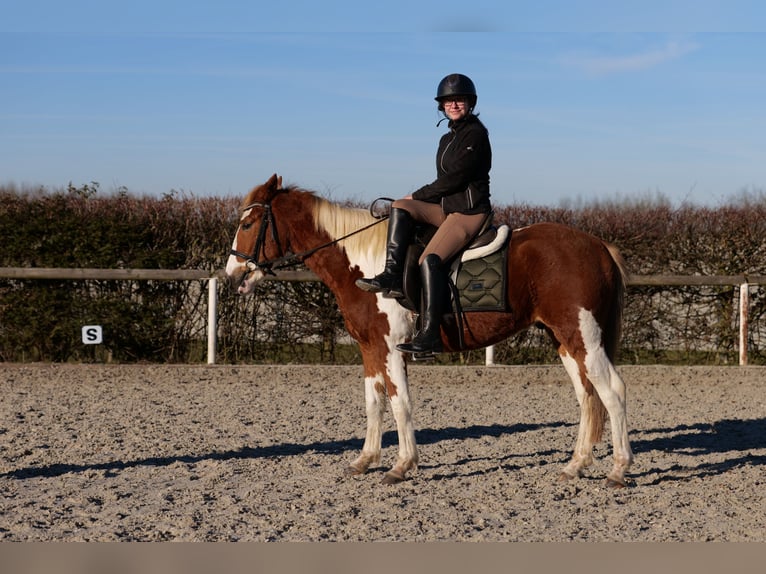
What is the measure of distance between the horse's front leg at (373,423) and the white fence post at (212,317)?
5423 millimetres

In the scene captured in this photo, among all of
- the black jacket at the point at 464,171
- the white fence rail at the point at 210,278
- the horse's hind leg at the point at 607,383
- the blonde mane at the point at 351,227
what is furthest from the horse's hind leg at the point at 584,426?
the white fence rail at the point at 210,278

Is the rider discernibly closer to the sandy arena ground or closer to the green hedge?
the sandy arena ground

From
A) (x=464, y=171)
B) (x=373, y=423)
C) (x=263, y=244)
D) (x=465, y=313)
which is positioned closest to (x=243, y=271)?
(x=263, y=244)

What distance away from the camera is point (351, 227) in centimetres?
657

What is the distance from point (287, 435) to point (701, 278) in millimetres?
6098

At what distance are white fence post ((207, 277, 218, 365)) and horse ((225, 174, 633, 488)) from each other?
5.00 metres

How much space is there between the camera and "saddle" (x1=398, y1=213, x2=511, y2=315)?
617cm

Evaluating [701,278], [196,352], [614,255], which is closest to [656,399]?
[701,278]

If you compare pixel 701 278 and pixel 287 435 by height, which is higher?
pixel 701 278

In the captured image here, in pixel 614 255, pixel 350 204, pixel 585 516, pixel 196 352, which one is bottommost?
pixel 585 516

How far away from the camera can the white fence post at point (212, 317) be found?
37.9 feet

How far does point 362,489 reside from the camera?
19.6 feet

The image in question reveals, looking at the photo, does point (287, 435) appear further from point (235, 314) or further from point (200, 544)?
point (235, 314)

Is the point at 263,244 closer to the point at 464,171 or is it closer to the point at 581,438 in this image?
the point at 464,171
